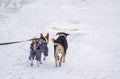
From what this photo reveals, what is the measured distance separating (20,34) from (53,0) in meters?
6.62

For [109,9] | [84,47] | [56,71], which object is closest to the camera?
[56,71]

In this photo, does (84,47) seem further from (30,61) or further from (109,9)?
(109,9)

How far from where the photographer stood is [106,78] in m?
9.71

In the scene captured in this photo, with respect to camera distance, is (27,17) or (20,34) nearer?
(20,34)

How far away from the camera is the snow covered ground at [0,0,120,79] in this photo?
10336 millimetres

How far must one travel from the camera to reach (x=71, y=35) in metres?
15.8

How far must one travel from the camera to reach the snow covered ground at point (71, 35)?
33.9 feet

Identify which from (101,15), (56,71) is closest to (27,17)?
(101,15)

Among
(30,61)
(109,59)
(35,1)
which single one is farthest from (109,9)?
(30,61)

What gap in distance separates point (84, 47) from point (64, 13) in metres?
6.14

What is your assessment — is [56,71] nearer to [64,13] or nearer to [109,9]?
[64,13]

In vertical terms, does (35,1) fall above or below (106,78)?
above

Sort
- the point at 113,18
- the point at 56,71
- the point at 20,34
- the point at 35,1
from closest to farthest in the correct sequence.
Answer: the point at 56,71, the point at 20,34, the point at 113,18, the point at 35,1

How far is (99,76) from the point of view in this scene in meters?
9.89
